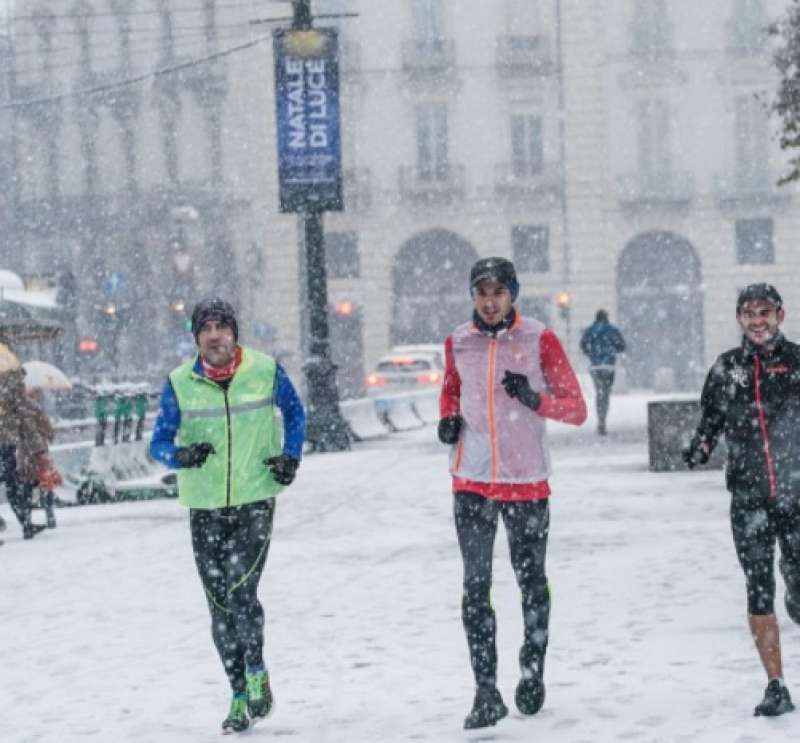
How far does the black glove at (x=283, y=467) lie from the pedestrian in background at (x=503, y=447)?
1.93 feet

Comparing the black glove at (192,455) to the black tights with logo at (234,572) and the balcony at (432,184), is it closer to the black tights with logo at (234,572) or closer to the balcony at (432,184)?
the black tights with logo at (234,572)

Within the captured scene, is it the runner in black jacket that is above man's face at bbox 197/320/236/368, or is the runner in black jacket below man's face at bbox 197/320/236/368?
below

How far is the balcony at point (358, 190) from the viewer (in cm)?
5075

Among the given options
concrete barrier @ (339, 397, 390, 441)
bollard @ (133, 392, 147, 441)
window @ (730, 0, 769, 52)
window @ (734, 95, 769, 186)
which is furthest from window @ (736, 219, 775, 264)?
bollard @ (133, 392, 147, 441)

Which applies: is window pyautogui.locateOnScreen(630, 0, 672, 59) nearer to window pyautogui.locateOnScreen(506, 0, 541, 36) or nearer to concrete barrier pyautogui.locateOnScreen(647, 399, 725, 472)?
window pyautogui.locateOnScreen(506, 0, 541, 36)

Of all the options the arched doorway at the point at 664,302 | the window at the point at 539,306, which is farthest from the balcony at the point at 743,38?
the window at the point at 539,306

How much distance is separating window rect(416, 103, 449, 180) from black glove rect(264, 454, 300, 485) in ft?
148

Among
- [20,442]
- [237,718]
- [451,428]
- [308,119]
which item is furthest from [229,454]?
[308,119]

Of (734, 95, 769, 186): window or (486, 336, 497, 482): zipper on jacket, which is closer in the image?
(486, 336, 497, 482): zipper on jacket

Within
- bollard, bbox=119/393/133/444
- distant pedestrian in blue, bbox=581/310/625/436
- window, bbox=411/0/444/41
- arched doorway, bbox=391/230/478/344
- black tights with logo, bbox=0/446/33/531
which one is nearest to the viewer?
black tights with logo, bbox=0/446/33/531

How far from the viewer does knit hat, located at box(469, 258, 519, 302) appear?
650 centimetres

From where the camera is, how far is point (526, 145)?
51500mm

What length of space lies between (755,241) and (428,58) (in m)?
10.9

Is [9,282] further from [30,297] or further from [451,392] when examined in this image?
[451,392]
